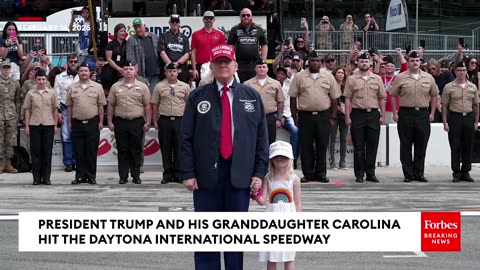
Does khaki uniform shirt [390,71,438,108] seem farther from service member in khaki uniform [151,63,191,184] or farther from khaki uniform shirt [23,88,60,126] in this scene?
khaki uniform shirt [23,88,60,126]

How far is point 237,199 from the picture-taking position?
8930 millimetres

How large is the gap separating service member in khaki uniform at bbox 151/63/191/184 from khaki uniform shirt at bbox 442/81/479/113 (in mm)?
4451

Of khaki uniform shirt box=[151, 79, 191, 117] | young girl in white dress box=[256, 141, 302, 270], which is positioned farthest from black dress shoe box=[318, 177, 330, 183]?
young girl in white dress box=[256, 141, 302, 270]

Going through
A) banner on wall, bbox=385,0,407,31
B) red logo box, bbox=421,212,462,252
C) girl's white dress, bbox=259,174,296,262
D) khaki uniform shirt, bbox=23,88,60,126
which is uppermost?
banner on wall, bbox=385,0,407,31

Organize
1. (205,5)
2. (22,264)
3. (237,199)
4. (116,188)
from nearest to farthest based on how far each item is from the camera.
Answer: (237,199)
(22,264)
(116,188)
(205,5)

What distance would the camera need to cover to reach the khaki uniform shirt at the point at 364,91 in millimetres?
17906

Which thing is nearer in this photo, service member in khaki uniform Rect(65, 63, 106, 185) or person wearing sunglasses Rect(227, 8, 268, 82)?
Result: service member in khaki uniform Rect(65, 63, 106, 185)

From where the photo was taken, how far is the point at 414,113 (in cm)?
1797

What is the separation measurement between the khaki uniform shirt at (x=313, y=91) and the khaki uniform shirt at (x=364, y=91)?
10.6 inches

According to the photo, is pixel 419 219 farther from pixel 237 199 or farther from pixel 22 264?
pixel 22 264

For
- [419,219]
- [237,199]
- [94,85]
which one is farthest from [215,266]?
[94,85]

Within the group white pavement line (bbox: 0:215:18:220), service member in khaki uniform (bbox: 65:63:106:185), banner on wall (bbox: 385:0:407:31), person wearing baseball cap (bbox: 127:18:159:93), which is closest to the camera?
white pavement line (bbox: 0:215:18:220)

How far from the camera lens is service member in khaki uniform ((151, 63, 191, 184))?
59.0ft

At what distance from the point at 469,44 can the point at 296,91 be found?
14.8 metres
